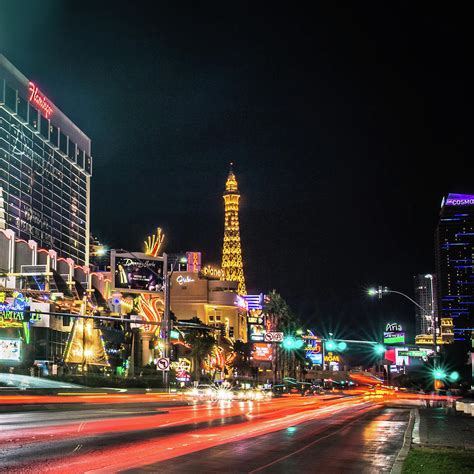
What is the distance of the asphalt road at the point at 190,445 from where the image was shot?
13.8m

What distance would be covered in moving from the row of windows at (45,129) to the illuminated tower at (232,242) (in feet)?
118

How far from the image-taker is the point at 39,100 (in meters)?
149

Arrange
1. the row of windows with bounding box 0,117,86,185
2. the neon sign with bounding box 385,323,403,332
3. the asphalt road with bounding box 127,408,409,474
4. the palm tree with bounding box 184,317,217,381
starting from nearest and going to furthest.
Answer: the asphalt road with bounding box 127,408,409,474 → the palm tree with bounding box 184,317,217,381 → the neon sign with bounding box 385,323,403,332 → the row of windows with bounding box 0,117,86,185

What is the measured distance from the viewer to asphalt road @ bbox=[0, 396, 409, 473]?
13.8 metres

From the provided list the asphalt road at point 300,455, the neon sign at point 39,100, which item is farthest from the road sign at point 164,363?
the neon sign at point 39,100

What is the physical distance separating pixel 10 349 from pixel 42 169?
90.6 meters

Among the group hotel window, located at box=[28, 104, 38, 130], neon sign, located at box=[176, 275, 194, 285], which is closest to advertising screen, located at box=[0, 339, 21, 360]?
neon sign, located at box=[176, 275, 194, 285]

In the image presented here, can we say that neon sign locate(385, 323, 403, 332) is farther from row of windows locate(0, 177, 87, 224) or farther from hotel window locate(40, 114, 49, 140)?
hotel window locate(40, 114, 49, 140)

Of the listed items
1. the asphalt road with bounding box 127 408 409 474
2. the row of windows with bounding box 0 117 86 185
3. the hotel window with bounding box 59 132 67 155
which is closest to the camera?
the asphalt road with bounding box 127 408 409 474

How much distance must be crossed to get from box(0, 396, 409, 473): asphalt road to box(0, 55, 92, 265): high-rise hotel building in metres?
104

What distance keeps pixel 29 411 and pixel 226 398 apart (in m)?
26.7

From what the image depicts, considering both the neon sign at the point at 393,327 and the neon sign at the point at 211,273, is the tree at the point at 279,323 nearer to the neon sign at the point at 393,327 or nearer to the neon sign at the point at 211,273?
the neon sign at the point at 211,273

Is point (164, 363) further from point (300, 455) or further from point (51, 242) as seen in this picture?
point (51, 242)

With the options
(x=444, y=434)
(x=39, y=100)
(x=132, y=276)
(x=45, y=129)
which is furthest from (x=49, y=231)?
(x=444, y=434)
